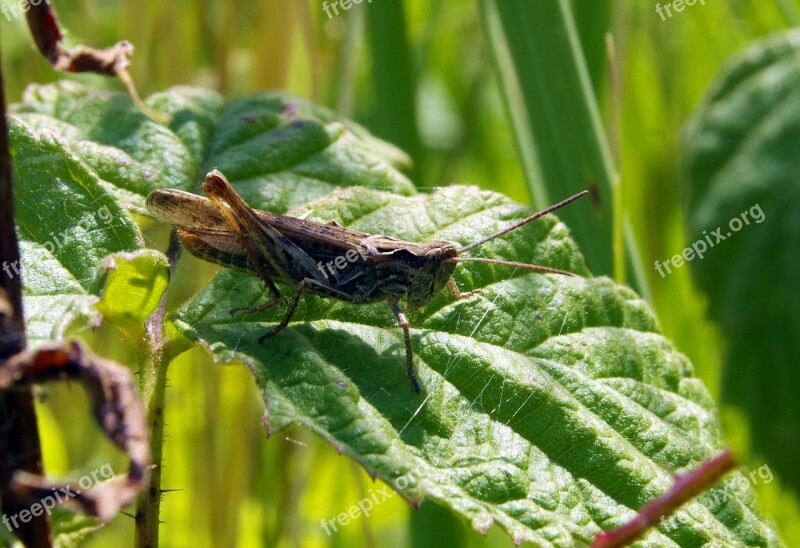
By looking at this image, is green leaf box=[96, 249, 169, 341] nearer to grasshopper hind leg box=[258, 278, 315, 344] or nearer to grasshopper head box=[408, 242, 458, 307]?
grasshopper hind leg box=[258, 278, 315, 344]

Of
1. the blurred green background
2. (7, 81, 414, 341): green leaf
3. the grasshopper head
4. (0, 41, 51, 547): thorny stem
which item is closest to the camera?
(0, 41, 51, 547): thorny stem

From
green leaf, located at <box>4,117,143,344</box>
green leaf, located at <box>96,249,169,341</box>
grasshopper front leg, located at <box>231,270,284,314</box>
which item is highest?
green leaf, located at <box>4,117,143,344</box>

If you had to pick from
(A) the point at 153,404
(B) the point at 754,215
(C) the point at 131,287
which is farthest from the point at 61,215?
(B) the point at 754,215

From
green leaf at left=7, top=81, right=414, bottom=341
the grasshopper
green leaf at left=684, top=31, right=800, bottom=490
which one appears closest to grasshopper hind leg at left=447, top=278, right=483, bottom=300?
the grasshopper

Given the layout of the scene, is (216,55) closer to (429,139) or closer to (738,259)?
(429,139)

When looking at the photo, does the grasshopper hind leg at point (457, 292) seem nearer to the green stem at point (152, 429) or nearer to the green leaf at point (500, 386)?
the green leaf at point (500, 386)

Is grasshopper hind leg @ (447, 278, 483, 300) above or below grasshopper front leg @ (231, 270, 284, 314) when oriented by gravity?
below
